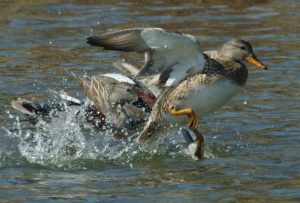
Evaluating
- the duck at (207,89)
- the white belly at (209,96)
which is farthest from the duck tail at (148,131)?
the white belly at (209,96)

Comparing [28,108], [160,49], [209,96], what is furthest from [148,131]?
[28,108]

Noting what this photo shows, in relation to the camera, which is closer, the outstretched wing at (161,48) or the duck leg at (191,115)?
the outstretched wing at (161,48)

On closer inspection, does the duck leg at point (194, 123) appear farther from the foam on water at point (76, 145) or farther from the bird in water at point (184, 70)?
the foam on water at point (76, 145)

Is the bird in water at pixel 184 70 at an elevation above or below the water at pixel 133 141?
above

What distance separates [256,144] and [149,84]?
4.11ft

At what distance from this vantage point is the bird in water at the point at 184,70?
30.1ft

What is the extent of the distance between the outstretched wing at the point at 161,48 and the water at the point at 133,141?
85cm

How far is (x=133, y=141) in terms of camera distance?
33.4 ft

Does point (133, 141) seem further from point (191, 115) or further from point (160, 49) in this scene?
point (160, 49)

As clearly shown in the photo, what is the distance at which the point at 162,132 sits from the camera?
9977 mm

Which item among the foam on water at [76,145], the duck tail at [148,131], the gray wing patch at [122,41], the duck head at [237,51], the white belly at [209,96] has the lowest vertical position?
the foam on water at [76,145]

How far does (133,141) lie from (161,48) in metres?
1.30

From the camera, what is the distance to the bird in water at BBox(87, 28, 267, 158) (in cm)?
917

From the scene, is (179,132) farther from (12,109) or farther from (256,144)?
(12,109)
